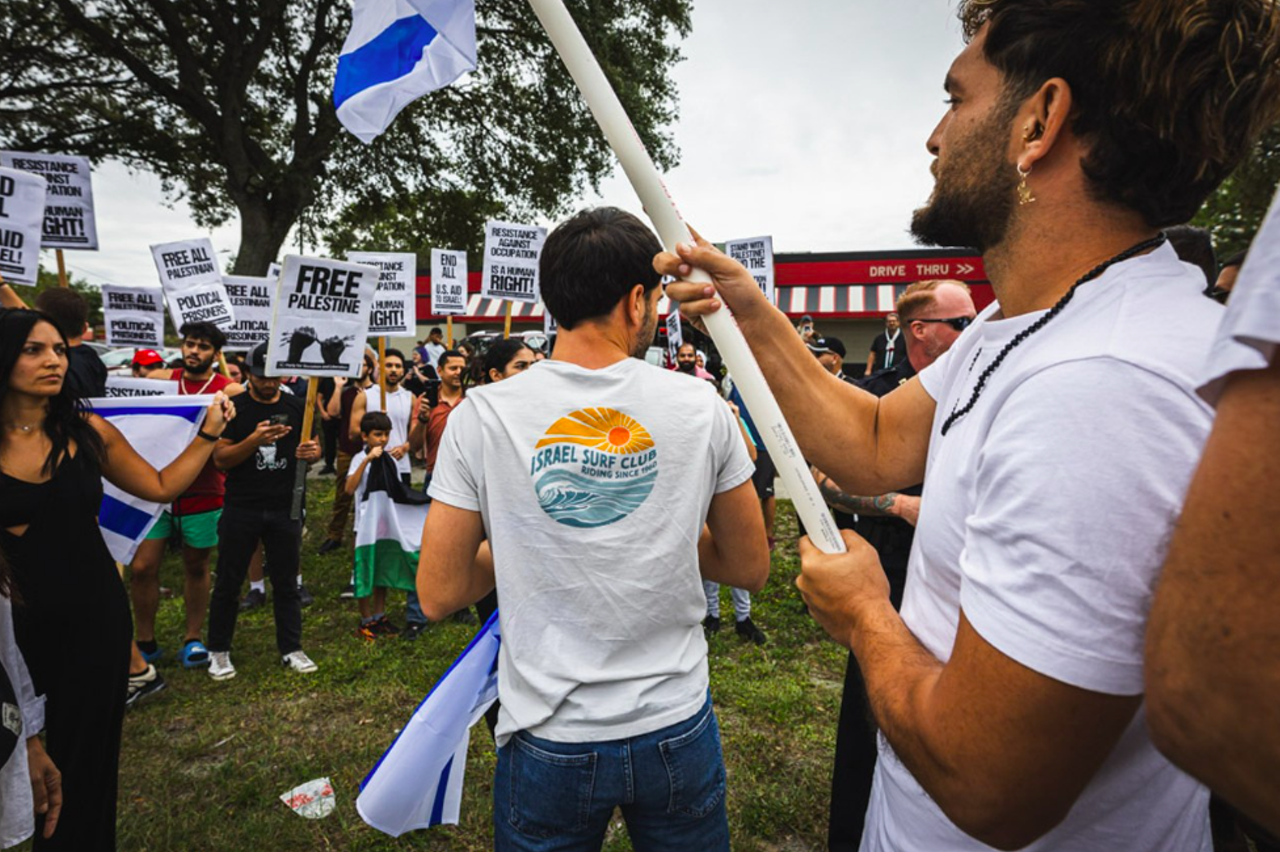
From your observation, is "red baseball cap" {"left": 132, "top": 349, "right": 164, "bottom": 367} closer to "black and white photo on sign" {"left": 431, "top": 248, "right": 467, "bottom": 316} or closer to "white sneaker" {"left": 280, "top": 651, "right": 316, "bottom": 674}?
"black and white photo on sign" {"left": 431, "top": 248, "right": 467, "bottom": 316}

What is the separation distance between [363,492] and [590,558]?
15.5 feet

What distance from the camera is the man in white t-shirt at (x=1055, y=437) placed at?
2.32ft

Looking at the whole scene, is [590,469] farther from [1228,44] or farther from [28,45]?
[28,45]

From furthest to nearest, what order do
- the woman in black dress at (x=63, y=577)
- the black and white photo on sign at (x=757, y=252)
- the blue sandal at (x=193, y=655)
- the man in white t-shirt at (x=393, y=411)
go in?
the black and white photo on sign at (x=757, y=252)
the man in white t-shirt at (x=393, y=411)
the blue sandal at (x=193, y=655)
the woman in black dress at (x=63, y=577)

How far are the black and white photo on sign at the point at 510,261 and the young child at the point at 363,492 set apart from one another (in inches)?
118

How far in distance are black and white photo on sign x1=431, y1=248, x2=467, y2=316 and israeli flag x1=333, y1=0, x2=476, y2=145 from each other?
780 centimetres

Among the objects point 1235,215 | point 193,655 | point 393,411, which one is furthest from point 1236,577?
point 1235,215

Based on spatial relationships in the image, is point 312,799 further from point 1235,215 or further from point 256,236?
point 1235,215

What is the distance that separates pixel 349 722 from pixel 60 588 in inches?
83.8

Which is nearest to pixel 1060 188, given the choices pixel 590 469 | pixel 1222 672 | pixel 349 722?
pixel 1222 672

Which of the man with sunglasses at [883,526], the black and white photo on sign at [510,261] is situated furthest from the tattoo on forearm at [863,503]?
the black and white photo on sign at [510,261]

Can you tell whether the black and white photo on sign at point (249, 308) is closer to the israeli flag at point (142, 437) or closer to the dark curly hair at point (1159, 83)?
the israeli flag at point (142, 437)

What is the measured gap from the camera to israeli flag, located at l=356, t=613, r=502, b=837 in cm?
200

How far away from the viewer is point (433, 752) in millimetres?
2039
